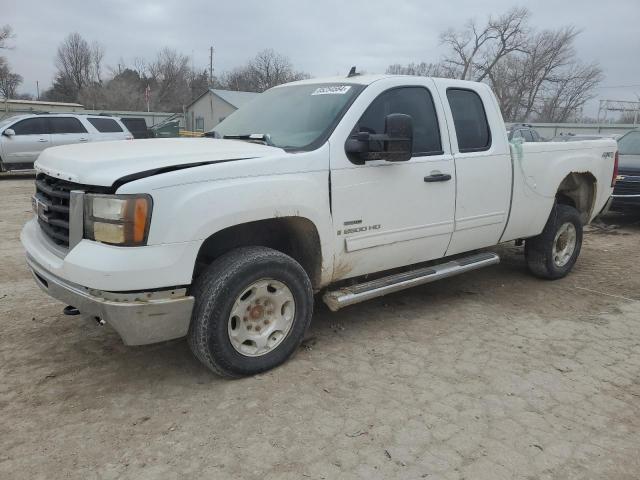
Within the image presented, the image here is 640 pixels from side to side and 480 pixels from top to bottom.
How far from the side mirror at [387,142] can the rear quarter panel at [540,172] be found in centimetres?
166

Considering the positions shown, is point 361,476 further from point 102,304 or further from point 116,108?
point 116,108

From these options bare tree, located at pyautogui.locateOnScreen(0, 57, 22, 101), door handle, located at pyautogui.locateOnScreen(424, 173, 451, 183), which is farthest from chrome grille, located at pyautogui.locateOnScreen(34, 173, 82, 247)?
bare tree, located at pyautogui.locateOnScreen(0, 57, 22, 101)

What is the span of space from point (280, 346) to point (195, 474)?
43.2 inches

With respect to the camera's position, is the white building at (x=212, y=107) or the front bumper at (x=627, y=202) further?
the white building at (x=212, y=107)

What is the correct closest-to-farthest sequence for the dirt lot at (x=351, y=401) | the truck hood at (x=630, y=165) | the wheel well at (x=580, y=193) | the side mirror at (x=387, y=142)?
the dirt lot at (x=351, y=401) < the side mirror at (x=387, y=142) < the wheel well at (x=580, y=193) < the truck hood at (x=630, y=165)

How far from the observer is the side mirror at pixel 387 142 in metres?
3.42

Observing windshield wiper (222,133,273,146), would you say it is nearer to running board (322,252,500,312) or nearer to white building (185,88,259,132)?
running board (322,252,500,312)

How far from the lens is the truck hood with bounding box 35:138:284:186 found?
2.77 meters

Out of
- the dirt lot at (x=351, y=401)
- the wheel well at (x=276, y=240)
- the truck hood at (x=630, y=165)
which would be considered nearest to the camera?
the dirt lot at (x=351, y=401)

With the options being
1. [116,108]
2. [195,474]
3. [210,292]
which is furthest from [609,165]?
[116,108]

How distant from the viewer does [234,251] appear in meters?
3.19

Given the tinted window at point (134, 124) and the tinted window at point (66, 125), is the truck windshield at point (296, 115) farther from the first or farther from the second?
the tinted window at point (134, 124)

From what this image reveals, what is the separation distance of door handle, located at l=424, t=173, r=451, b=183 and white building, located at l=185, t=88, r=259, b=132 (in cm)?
3293

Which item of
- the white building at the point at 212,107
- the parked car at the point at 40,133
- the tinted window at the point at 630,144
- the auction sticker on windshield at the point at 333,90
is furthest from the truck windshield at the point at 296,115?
the white building at the point at 212,107
